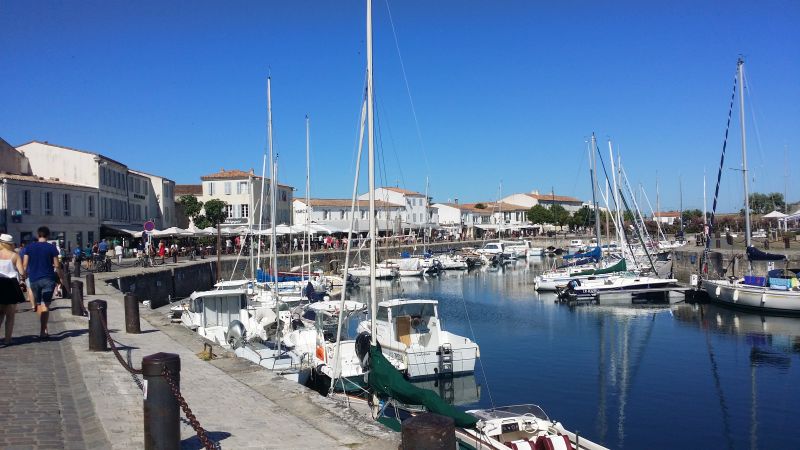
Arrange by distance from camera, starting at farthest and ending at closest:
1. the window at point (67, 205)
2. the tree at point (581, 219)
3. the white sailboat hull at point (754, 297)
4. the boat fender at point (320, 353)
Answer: the tree at point (581, 219)
the window at point (67, 205)
the white sailboat hull at point (754, 297)
the boat fender at point (320, 353)

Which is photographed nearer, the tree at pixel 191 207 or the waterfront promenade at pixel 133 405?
the waterfront promenade at pixel 133 405

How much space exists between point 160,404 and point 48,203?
40833 millimetres

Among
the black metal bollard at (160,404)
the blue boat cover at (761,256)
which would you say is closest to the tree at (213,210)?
the blue boat cover at (761,256)

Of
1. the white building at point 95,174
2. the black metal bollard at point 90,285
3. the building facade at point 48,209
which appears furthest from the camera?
the white building at point 95,174

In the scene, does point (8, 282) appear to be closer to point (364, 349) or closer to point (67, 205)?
point (364, 349)

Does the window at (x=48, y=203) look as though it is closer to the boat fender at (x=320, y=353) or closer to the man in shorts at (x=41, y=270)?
the boat fender at (x=320, y=353)

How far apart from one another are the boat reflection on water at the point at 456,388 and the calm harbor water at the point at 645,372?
0.04 metres

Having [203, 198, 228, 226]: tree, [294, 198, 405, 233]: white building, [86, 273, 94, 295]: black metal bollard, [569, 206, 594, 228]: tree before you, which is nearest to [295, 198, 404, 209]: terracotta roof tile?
[294, 198, 405, 233]: white building

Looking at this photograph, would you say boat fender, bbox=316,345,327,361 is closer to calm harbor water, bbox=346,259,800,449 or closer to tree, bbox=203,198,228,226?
calm harbor water, bbox=346,259,800,449

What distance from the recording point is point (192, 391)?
10.4 meters

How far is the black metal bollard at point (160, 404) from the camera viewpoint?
20.8 ft

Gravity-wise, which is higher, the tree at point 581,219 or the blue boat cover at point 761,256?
the tree at point 581,219

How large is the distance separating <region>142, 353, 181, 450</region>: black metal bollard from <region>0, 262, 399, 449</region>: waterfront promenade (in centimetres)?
85

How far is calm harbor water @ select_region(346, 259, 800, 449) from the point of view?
1706 centimetres
